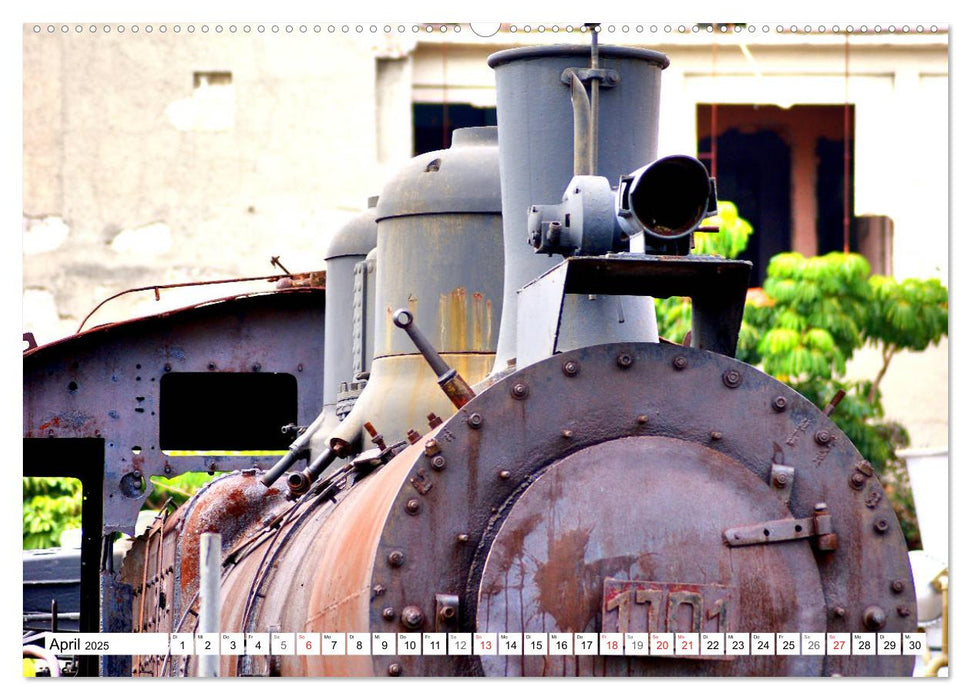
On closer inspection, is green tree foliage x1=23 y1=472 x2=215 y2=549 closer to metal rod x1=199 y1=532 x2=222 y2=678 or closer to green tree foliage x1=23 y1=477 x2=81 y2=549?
green tree foliage x1=23 y1=477 x2=81 y2=549

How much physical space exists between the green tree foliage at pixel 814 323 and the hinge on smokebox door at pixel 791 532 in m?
7.15

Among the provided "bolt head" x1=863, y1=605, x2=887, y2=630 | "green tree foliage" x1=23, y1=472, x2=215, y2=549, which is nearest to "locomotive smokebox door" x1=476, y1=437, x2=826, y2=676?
"bolt head" x1=863, y1=605, x2=887, y2=630

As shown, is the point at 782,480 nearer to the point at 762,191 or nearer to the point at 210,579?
the point at 210,579

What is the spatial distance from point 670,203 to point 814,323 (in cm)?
941

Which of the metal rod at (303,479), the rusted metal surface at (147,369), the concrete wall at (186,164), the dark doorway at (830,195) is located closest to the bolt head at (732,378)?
the metal rod at (303,479)

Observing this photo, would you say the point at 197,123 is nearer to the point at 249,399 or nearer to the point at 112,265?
the point at 112,265

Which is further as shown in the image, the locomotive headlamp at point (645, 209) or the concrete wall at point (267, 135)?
the concrete wall at point (267, 135)

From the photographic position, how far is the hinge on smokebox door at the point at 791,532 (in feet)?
12.1

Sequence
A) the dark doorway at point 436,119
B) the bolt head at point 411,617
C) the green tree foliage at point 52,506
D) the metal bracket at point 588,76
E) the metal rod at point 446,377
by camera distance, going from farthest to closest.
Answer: the green tree foliage at point 52,506 < the dark doorway at point 436,119 < the metal bracket at point 588,76 < the metal rod at point 446,377 < the bolt head at point 411,617

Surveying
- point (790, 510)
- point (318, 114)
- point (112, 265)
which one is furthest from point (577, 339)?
point (112, 265)

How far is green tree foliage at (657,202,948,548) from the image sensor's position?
1134 cm

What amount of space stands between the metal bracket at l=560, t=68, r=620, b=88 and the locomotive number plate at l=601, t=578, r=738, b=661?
1.55 metres

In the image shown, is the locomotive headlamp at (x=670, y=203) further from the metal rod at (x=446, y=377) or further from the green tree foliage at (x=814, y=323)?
the green tree foliage at (x=814, y=323)

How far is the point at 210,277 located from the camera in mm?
8766
